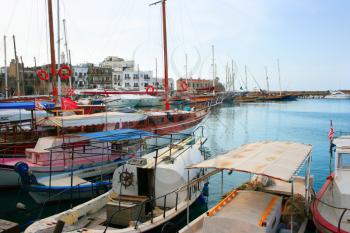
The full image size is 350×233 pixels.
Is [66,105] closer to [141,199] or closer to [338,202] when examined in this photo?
[141,199]

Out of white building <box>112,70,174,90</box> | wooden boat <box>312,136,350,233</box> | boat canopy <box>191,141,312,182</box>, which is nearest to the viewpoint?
boat canopy <box>191,141,312,182</box>

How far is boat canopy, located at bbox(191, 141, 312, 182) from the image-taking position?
32.2 ft

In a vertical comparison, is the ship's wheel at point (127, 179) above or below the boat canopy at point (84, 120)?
below

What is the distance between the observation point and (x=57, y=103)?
1074 inches

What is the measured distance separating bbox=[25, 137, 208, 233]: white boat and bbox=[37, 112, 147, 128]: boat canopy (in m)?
8.06

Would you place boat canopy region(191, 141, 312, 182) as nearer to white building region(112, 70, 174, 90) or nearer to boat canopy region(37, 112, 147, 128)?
boat canopy region(37, 112, 147, 128)

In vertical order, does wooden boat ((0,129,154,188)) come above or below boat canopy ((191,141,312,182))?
below

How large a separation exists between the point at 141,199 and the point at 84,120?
10.5 m

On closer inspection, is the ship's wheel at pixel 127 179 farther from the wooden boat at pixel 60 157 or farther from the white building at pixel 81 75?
the white building at pixel 81 75

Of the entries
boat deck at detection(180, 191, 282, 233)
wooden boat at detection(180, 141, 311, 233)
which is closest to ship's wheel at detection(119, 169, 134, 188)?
wooden boat at detection(180, 141, 311, 233)

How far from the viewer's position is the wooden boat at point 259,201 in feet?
30.3

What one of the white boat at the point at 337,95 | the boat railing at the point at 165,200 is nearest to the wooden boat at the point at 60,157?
the boat railing at the point at 165,200

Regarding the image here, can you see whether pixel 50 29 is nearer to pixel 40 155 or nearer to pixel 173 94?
pixel 40 155

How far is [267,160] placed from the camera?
11.1 metres
